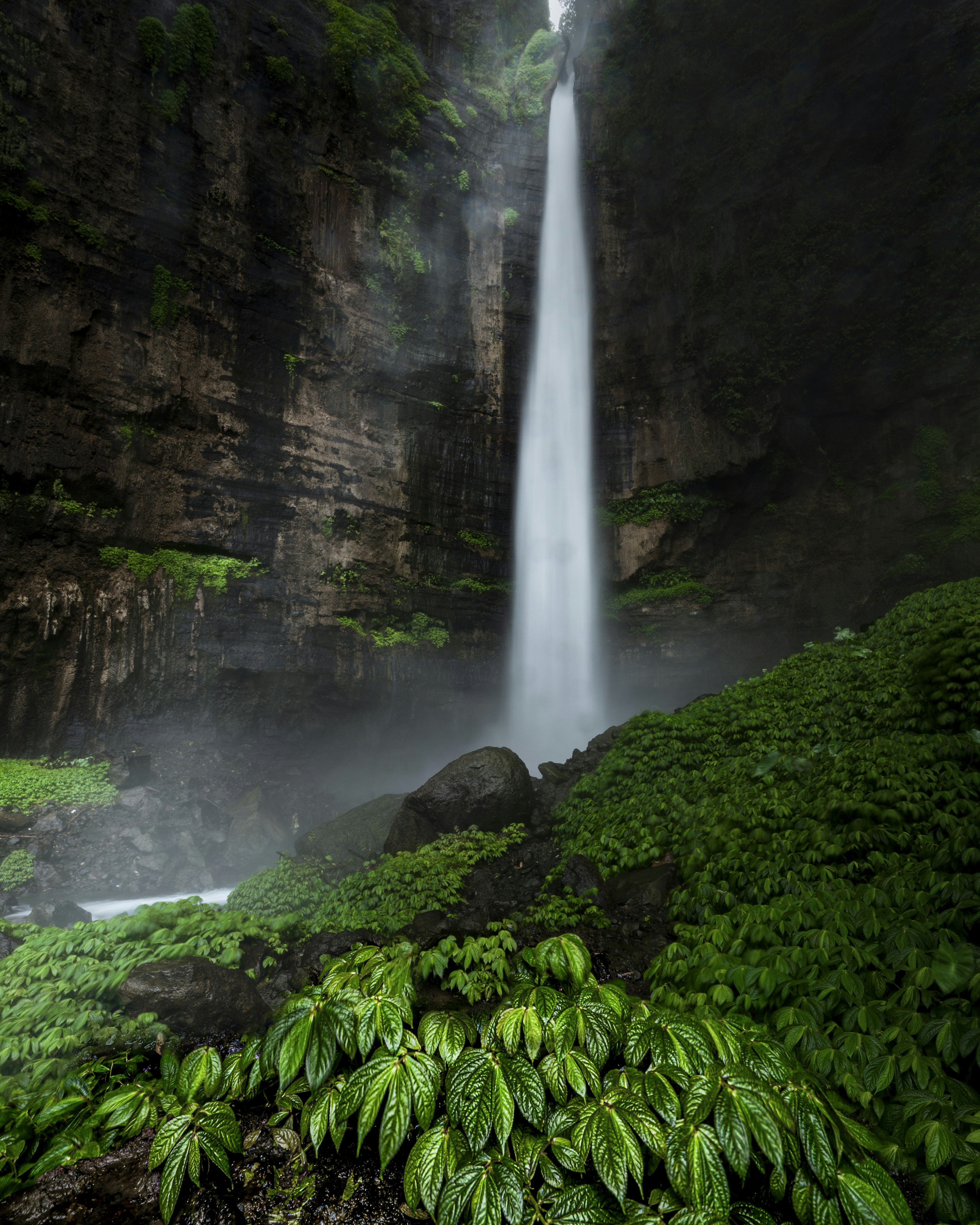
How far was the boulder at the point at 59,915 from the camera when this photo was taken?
287 inches

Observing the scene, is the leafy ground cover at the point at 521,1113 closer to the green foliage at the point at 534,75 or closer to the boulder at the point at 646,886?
the boulder at the point at 646,886

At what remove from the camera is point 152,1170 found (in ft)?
6.56

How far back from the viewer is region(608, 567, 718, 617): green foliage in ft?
54.0

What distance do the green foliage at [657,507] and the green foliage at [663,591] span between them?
1676 mm

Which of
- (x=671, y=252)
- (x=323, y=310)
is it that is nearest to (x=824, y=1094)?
(x=323, y=310)

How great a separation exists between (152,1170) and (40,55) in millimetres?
18499

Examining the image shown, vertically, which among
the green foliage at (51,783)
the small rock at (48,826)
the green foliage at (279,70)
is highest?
the green foliage at (279,70)

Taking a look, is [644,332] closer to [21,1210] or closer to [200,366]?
[200,366]

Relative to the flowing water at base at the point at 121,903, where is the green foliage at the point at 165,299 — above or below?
above

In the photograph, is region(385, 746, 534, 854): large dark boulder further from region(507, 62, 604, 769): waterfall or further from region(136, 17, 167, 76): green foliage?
region(136, 17, 167, 76): green foliage

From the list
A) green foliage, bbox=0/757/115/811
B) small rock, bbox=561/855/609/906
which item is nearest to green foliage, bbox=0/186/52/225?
green foliage, bbox=0/757/115/811

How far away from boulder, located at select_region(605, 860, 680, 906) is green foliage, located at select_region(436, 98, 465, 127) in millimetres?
21817

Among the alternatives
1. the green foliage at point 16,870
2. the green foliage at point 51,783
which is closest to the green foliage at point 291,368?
the green foliage at point 51,783

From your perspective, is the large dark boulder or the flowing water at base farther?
the large dark boulder
